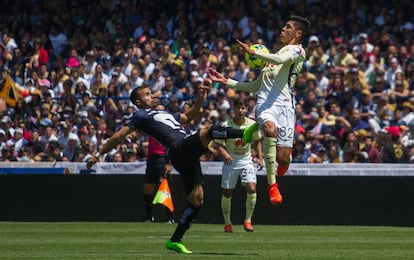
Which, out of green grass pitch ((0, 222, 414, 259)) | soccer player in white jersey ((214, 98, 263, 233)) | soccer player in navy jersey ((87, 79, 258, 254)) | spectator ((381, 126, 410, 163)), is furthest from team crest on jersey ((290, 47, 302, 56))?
spectator ((381, 126, 410, 163))

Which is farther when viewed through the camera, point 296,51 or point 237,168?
point 237,168

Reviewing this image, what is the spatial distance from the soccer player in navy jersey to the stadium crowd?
937 cm

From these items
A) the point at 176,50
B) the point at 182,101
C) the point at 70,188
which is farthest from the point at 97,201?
the point at 176,50

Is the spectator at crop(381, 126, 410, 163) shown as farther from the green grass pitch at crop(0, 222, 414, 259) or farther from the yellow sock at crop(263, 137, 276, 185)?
the yellow sock at crop(263, 137, 276, 185)

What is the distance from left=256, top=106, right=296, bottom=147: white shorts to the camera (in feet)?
47.9

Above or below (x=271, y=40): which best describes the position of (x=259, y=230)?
below

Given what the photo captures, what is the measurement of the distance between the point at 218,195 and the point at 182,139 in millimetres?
8690

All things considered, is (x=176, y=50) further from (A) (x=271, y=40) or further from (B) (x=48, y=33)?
(B) (x=48, y=33)

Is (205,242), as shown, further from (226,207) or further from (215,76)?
(226,207)

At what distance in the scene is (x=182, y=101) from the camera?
86.6 feet

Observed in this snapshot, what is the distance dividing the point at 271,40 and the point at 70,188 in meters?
7.91

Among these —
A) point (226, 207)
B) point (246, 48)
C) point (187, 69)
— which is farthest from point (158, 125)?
point (187, 69)

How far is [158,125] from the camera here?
14.0 meters

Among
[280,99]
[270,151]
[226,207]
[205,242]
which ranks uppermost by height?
[280,99]
